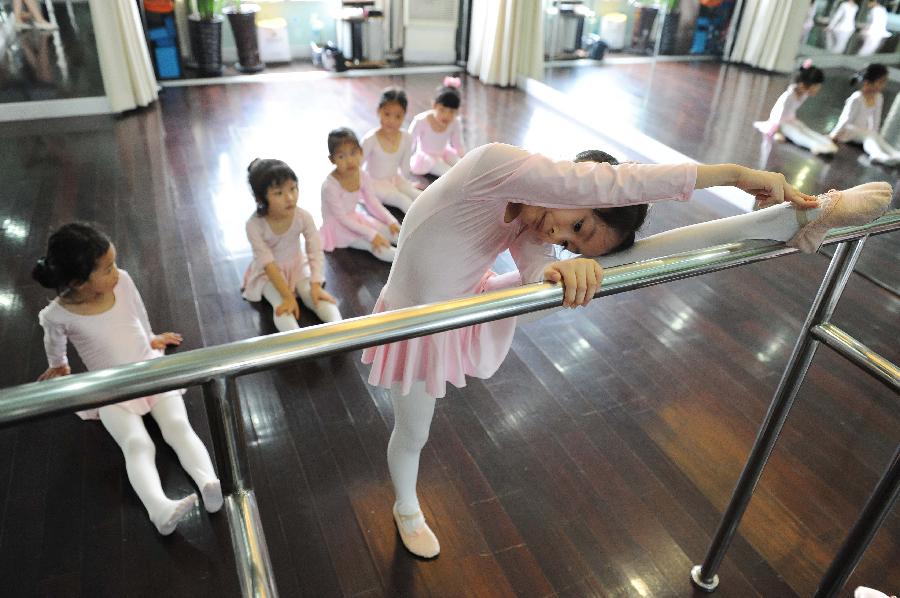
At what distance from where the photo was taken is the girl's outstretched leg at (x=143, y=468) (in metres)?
1.55

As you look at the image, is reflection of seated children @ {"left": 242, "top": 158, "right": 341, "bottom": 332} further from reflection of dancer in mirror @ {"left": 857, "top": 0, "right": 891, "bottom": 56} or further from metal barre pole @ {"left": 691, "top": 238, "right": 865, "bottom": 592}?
reflection of dancer in mirror @ {"left": 857, "top": 0, "right": 891, "bottom": 56}

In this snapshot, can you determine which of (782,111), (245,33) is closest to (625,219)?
(782,111)

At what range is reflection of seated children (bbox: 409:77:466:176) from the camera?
3.66 metres

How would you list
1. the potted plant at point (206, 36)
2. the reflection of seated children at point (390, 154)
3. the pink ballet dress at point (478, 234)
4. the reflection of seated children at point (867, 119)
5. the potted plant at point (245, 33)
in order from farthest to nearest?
the potted plant at point (245, 33)
the potted plant at point (206, 36)
the reflection of seated children at point (867, 119)
the reflection of seated children at point (390, 154)
the pink ballet dress at point (478, 234)

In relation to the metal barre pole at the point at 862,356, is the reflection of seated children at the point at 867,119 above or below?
below

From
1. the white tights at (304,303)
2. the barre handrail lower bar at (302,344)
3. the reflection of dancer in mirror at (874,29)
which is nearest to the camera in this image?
the barre handrail lower bar at (302,344)

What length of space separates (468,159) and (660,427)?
1.33 m

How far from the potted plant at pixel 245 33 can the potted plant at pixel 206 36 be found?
0.50 feet

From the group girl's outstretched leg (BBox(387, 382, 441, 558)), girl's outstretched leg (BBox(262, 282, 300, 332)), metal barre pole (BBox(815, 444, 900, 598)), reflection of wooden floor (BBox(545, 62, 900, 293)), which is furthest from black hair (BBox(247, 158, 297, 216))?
reflection of wooden floor (BBox(545, 62, 900, 293))

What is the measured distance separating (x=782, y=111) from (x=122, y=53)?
445 centimetres

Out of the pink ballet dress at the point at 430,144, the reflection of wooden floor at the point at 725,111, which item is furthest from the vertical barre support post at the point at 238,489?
the reflection of wooden floor at the point at 725,111

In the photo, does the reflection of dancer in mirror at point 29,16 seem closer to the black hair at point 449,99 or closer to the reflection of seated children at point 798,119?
the black hair at point 449,99

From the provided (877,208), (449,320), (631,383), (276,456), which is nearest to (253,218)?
(276,456)

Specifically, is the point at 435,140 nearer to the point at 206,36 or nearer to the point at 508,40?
the point at 508,40
